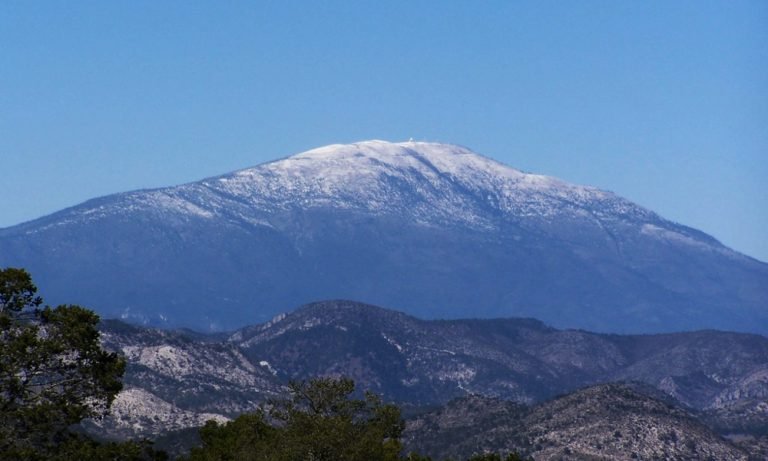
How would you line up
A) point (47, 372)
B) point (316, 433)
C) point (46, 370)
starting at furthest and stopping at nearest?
point (316, 433) → point (47, 372) → point (46, 370)

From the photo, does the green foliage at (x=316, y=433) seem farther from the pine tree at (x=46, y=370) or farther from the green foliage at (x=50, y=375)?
the pine tree at (x=46, y=370)

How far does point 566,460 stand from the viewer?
197 metres

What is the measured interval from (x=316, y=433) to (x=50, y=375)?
27.4 meters

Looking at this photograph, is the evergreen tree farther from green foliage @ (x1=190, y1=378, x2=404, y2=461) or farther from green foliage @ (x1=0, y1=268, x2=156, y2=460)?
green foliage @ (x1=190, y1=378, x2=404, y2=461)

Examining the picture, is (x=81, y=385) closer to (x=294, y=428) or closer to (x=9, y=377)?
(x=9, y=377)

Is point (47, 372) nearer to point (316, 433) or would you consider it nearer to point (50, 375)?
point (50, 375)

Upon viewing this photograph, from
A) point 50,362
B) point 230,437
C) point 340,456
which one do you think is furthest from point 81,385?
point 230,437

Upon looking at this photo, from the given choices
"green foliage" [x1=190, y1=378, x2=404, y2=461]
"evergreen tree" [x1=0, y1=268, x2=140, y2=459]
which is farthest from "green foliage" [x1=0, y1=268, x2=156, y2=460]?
"green foliage" [x1=190, y1=378, x2=404, y2=461]

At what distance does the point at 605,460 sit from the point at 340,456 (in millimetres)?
102164

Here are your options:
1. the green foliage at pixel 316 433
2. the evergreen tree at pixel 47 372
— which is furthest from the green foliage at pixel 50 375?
the green foliage at pixel 316 433

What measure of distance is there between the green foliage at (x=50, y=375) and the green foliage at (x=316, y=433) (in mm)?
21079

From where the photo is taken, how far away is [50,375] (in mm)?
78250

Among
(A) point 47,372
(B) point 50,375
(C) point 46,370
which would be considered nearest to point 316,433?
(B) point 50,375

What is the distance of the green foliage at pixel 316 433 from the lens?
3969 inches
